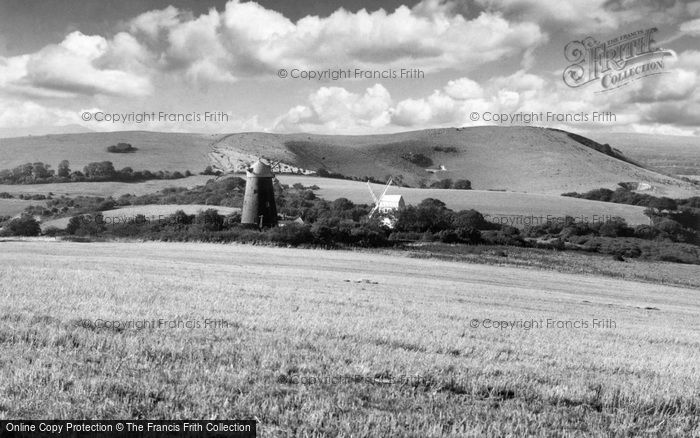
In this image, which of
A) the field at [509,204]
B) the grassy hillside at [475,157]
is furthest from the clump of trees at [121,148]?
the field at [509,204]

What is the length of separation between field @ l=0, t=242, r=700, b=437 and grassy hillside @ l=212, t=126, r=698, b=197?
394 feet

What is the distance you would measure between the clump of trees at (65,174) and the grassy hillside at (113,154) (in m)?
5.32

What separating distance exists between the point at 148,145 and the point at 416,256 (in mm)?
108008

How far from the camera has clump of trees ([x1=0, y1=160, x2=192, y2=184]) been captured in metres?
112

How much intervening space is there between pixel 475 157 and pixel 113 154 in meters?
94.8

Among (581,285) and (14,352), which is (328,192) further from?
(14,352)

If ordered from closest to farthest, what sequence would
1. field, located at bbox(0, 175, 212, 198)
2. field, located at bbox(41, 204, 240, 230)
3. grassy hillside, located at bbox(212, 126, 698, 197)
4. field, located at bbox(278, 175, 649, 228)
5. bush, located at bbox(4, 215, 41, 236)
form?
1. bush, located at bbox(4, 215, 41, 236)
2. field, located at bbox(41, 204, 240, 230)
3. field, located at bbox(278, 175, 649, 228)
4. field, located at bbox(0, 175, 212, 198)
5. grassy hillside, located at bbox(212, 126, 698, 197)

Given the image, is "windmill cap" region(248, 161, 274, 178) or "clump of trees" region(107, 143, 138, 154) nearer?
"windmill cap" region(248, 161, 274, 178)

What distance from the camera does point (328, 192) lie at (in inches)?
4254

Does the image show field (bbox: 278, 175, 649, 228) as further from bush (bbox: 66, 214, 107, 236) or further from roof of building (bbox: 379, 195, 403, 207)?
bush (bbox: 66, 214, 107, 236)

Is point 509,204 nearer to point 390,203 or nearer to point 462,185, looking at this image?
point 390,203

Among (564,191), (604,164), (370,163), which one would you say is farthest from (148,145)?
(604,164)
